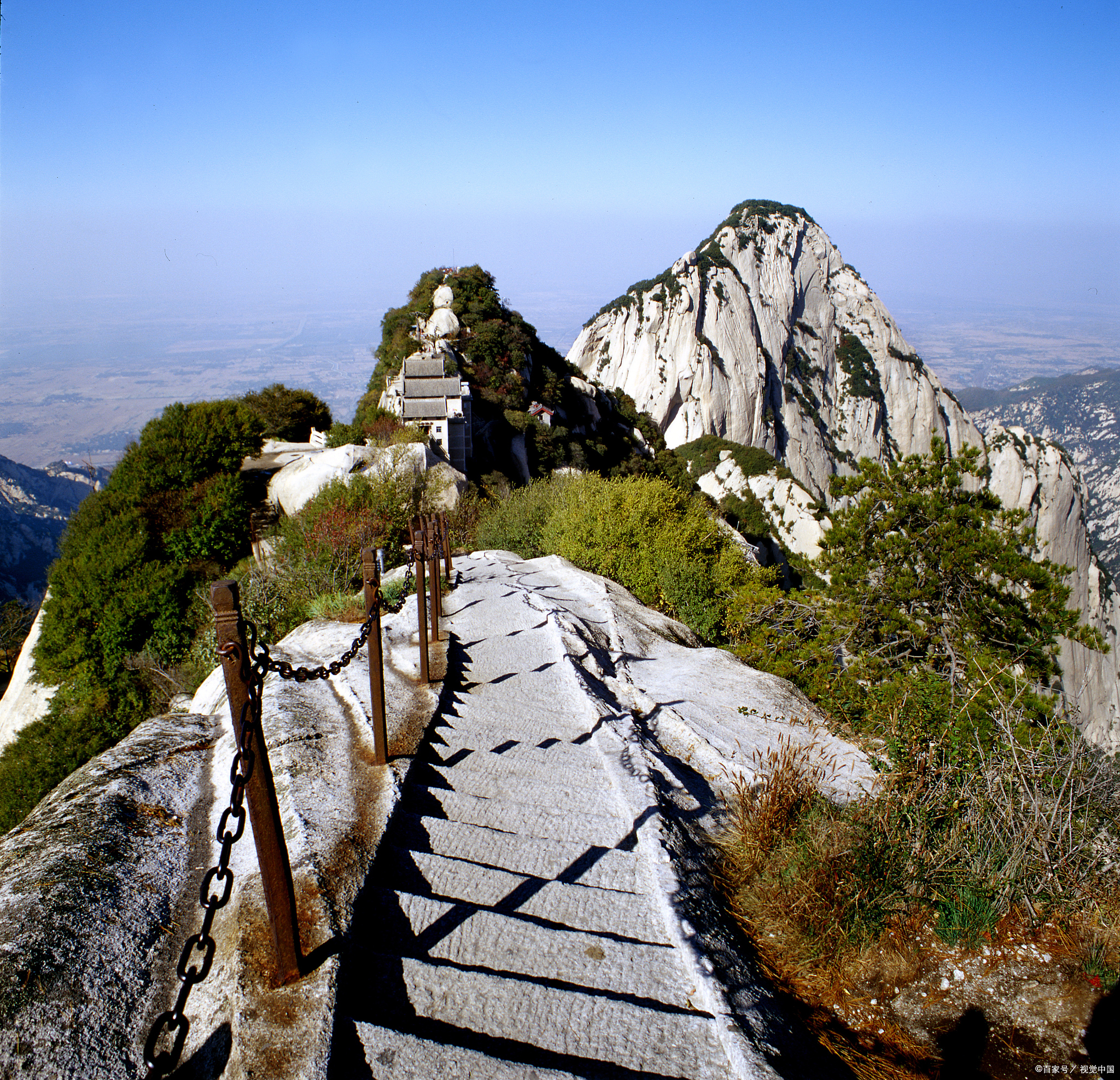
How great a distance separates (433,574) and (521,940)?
505 centimetres

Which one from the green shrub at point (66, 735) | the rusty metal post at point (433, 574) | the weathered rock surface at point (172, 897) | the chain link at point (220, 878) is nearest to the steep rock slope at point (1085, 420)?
the rusty metal post at point (433, 574)

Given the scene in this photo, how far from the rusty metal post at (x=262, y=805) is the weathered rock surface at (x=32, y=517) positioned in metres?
45.8

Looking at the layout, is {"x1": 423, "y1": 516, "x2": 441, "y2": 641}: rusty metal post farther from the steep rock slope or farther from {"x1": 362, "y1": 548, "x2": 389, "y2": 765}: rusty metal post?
the steep rock slope

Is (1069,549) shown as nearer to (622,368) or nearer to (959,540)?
(622,368)

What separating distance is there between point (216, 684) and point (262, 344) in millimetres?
157048

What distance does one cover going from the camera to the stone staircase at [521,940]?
8.76ft

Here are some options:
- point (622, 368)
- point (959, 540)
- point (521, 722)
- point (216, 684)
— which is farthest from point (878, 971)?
point (622, 368)

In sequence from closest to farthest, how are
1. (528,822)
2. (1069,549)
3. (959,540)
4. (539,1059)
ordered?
(539,1059) < (528,822) < (959,540) < (1069,549)

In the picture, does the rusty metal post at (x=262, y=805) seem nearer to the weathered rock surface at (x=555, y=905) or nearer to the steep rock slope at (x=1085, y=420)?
the weathered rock surface at (x=555, y=905)

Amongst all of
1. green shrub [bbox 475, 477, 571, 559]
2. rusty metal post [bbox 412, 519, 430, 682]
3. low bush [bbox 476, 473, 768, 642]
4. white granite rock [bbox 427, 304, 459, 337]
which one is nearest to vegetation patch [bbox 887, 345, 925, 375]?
white granite rock [bbox 427, 304, 459, 337]

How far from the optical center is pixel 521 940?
3.22 m

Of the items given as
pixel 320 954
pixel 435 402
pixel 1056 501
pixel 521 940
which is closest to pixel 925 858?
pixel 521 940

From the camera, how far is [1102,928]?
359 centimetres

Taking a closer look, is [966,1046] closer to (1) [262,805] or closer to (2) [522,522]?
(1) [262,805]
